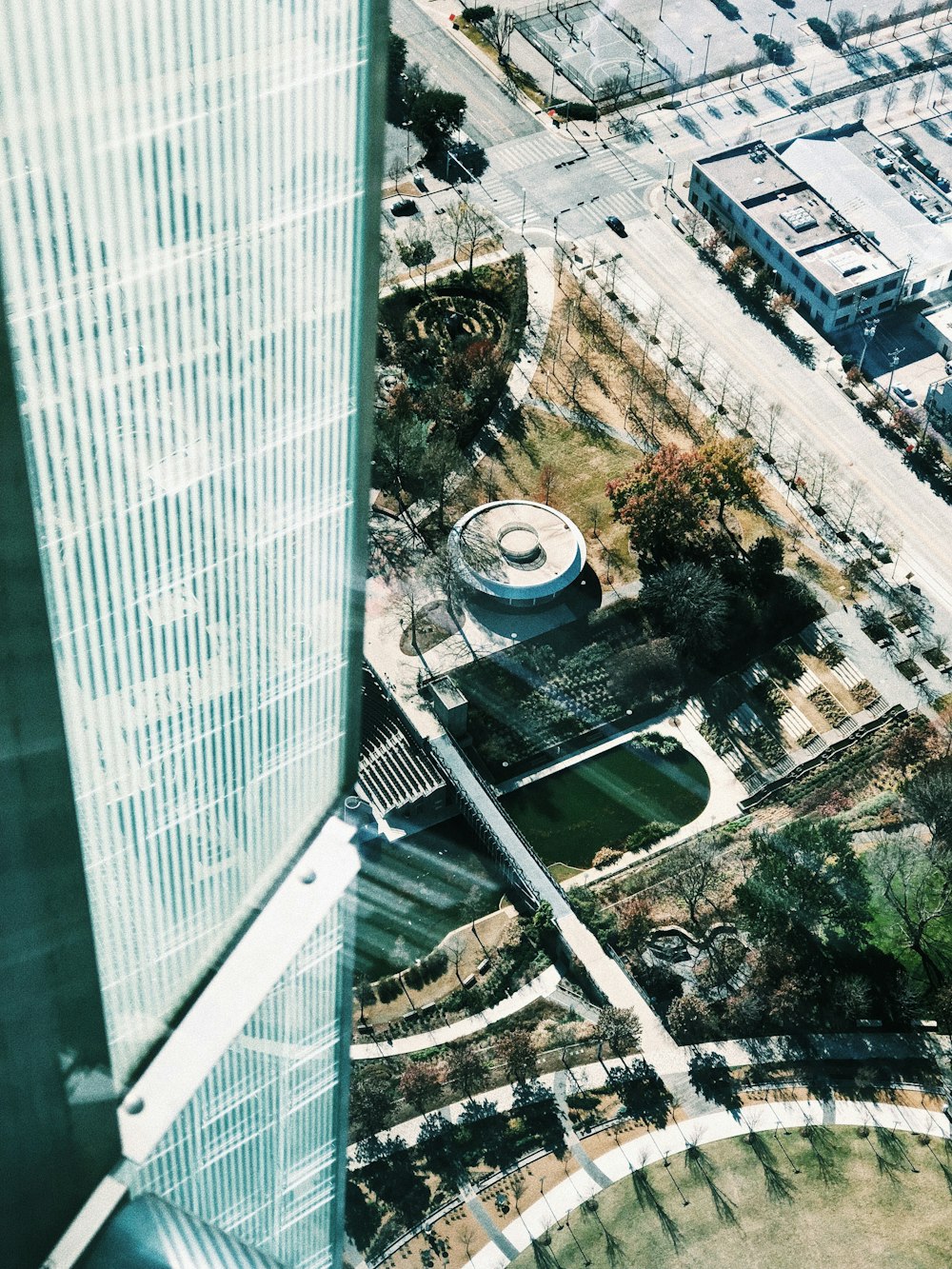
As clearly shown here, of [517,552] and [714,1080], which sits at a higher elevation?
[517,552]

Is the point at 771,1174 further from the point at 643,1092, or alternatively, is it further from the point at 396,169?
the point at 396,169

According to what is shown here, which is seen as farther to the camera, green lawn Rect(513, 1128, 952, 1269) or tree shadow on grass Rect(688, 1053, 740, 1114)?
tree shadow on grass Rect(688, 1053, 740, 1114)

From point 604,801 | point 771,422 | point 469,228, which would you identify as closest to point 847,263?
point 771,422

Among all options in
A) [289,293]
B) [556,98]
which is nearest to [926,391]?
[556,98]

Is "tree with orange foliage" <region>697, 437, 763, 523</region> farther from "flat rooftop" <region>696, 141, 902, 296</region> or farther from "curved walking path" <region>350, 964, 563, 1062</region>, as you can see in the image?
"curved walking path" <region>350, 964, 563, 1062</region>

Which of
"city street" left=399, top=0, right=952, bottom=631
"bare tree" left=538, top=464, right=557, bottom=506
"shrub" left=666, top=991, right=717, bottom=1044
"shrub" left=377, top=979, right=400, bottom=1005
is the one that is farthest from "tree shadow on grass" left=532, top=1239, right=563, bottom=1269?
"bare tree" left=538, top=464, right=557, bottom=506

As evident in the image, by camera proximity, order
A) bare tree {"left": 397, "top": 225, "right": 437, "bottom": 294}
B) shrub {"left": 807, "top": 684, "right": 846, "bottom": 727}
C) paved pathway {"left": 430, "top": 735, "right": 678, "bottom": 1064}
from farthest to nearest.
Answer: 1. bare tree {"left": 397, "top": 225, "right": 437, "bottom": 294}
2. shrub {"left": 807, "top": 684, "right": 846, "bottom": 727}
3. paved pathway {"left": 430, "top": 735, "right": 678, "bottom": 1064}
